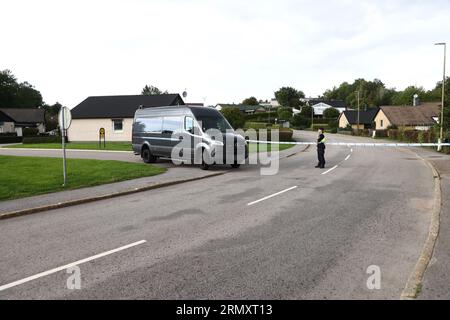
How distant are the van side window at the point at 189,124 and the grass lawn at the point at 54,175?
6.80 ft

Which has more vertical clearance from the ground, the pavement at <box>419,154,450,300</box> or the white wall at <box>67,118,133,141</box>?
the white wall at <box>67,118,133,141</box>

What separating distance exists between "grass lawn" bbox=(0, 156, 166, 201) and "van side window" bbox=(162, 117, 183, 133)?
205 centimetres

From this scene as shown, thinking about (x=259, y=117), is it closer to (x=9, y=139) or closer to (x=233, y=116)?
(x=233, y=116)

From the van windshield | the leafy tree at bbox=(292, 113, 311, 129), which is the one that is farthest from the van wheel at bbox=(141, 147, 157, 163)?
the leafy tree at bbox=(292, 113, 311, 129)

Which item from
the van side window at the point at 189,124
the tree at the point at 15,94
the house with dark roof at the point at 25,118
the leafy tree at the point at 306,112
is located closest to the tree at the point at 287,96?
the leafy tree at the point at 306,112

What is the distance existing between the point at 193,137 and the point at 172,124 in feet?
5.46

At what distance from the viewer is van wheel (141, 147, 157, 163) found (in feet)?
61.3

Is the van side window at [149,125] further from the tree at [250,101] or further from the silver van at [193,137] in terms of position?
the tree at [250,101]

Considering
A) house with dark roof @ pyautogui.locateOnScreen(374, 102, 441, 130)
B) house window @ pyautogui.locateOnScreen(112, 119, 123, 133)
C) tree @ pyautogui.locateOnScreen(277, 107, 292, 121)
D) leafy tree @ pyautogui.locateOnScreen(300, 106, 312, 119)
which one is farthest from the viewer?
leafy tree @ pyautogui.locateOnScreen(300, 106, 312, 119)

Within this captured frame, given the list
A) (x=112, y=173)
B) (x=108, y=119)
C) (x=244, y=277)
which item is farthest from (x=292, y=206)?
(x=108, y=119)

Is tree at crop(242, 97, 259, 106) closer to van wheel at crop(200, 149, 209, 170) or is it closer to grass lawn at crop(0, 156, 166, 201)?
grass lawn at crop(0, 156, 166, 201)

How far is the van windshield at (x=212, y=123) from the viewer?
52.9 feet

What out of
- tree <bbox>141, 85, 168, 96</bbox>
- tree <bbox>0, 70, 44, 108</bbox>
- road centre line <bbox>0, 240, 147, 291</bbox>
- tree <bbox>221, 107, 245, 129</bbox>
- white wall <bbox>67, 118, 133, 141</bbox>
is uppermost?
tree <bbox>141, 85, 168, 96</bbox>
